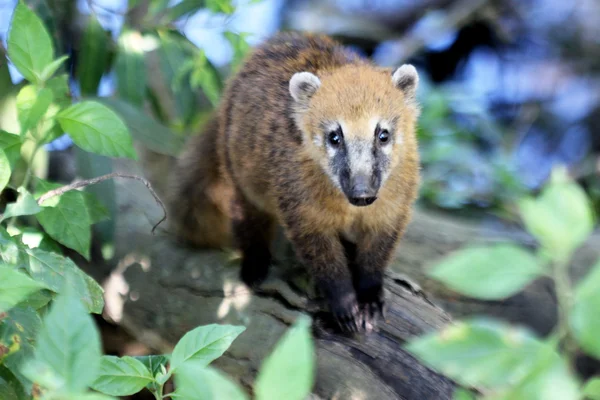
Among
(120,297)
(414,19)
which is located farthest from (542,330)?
(414,19)

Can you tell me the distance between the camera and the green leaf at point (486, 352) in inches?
49.3

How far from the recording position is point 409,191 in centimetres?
363

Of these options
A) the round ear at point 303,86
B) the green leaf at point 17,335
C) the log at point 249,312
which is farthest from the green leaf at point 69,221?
the round ear at point 303,86

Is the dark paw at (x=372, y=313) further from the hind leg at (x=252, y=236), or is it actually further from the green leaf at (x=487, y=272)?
the green leaf at (x=487, y=272)

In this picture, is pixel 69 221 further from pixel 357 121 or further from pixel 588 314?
pixel 588 314

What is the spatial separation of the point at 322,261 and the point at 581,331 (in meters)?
2.31

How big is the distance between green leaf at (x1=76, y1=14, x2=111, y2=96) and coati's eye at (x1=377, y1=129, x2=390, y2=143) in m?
2.48

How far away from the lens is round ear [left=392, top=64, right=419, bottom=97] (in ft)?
12.0

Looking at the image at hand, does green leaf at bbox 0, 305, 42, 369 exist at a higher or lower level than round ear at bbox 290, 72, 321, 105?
lower

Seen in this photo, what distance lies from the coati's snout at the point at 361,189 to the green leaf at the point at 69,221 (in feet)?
3.96

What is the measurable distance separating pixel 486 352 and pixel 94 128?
2.15 metres

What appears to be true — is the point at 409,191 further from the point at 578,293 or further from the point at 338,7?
the point at 338,7

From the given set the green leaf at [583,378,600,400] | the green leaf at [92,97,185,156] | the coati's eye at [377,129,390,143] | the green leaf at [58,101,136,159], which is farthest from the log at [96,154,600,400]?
the green leaf at [583,378,600,400]

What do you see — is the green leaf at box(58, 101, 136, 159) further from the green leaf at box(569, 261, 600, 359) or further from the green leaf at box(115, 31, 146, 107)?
the green leaf at box(569, 261, 600, 359)
